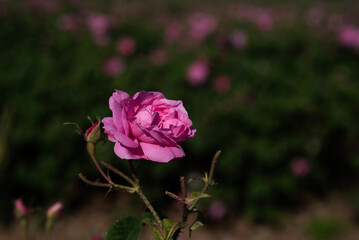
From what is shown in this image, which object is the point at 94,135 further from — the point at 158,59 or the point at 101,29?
the point at 101,29

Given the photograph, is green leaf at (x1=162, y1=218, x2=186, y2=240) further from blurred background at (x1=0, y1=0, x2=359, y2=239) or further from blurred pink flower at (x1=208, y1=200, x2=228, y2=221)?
blurred pink flower at (x1=208, y1=200, x2=228, y2=221)

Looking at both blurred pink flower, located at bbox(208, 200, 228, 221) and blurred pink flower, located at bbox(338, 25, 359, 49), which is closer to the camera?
blurred pink flower, located at bbox(208, 200, 228, 221)

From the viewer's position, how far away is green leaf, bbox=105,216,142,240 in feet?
1.83

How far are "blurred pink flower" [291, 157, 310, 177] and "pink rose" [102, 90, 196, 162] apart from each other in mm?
2644

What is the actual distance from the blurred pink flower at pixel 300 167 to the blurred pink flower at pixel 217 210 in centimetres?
64

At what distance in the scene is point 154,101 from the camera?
0.62 m

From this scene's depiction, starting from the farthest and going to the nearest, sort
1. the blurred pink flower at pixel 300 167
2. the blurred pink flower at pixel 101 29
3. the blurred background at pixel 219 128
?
the blurred pink flower at pixel 101 29 < the blurred pink flower at pixel 300 167 < the blurred background at pixel 219 128

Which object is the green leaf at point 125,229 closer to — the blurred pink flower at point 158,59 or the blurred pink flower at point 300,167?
the blurred pink flower at point 300,167

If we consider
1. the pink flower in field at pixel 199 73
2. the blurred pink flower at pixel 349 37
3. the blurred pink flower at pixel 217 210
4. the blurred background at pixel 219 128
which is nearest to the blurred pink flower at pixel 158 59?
the blurred background at pixel 219 128

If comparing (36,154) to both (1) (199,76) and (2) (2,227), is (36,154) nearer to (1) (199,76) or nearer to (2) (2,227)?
(2) (2,227)

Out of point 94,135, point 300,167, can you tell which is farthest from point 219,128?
point 94,135

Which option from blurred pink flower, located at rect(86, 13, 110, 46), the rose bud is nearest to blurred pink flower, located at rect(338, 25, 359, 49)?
blurred pink flower, located at rect(86, 13, 110, 46)

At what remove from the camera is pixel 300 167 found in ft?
10.1

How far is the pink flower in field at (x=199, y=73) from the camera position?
326 centimetres
